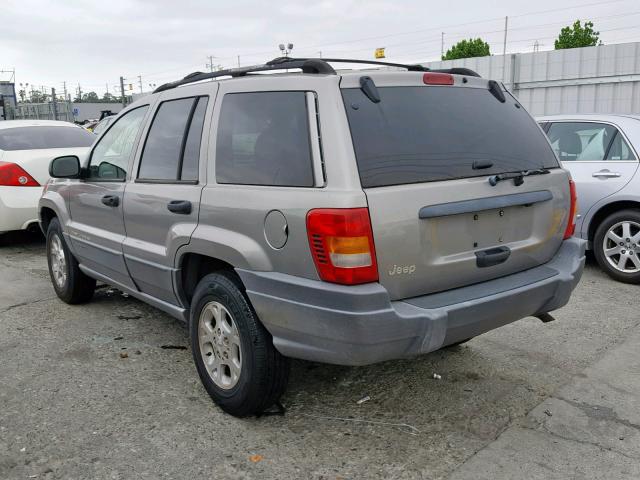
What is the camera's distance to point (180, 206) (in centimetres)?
350

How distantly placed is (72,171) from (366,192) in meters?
2.90

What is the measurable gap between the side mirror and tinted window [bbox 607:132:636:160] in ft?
16.7

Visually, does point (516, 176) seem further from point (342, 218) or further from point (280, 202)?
point (280, 202)

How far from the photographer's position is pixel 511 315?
10.3 feet

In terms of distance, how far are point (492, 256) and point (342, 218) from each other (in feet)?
3.02

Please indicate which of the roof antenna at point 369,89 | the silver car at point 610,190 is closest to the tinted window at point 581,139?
the silver car at point 610,190

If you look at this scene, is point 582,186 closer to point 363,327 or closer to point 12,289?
point 363,327

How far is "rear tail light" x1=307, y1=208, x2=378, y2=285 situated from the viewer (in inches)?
105

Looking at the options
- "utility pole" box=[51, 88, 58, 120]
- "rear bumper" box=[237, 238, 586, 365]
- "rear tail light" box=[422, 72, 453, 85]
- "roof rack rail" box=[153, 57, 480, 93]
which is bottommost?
"rear bumper" box=[237, 238, 586, 365]

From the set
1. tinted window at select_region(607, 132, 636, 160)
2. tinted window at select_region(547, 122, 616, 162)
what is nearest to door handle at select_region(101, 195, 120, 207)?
tinted window at select_region(547, 122, 616, 162)

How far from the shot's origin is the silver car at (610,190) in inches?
236

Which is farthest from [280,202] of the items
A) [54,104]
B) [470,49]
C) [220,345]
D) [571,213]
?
[470,49]

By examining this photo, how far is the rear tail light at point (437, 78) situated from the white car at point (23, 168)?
20.0ft

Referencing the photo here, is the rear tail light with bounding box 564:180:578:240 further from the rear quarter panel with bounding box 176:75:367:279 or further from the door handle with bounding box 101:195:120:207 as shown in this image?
the door handle with bounding box 101:195:120:207
